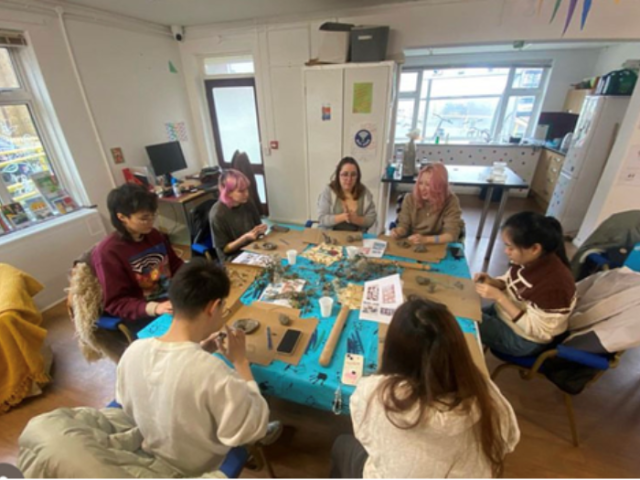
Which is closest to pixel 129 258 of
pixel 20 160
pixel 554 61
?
pixel 20 160

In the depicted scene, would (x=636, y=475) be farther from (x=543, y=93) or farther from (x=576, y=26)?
(x=543, y=93)

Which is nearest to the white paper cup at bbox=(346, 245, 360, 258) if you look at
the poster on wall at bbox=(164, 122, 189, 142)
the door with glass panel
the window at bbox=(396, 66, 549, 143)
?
the door with glass panel

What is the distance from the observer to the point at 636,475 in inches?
55.6

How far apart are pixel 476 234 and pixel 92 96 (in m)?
4.75

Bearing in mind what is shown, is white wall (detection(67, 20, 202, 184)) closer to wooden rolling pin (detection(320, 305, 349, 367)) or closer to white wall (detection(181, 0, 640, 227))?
white wall (detection(181, 0, 640, 227))

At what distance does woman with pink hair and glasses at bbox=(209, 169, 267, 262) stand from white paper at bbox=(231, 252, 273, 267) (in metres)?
0.22

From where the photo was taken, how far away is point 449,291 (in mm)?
1431

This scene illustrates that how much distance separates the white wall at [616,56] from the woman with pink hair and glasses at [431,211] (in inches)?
154

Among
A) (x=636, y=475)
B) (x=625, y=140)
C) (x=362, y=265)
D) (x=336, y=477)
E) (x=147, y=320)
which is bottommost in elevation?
(x=636, y=475)

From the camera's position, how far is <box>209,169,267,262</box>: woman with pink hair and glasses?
203 cm

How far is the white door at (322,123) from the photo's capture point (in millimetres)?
3182

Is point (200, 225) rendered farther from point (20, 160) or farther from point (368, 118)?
point (368, 118)

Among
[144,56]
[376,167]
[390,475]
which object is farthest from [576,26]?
[144,56]

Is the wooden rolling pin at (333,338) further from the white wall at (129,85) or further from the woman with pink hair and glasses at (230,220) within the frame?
the white wall at (129,85)
